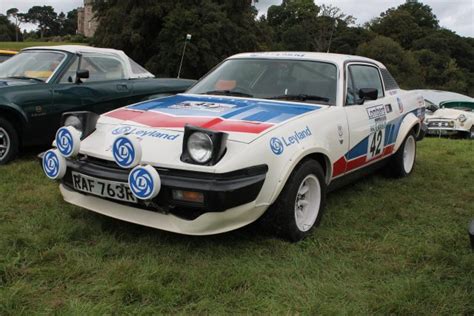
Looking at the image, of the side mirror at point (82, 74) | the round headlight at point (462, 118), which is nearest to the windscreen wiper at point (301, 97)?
the side mirror at point (82, 74)

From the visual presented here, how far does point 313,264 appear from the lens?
316cm

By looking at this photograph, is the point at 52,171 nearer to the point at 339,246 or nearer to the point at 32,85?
the point at 339,246

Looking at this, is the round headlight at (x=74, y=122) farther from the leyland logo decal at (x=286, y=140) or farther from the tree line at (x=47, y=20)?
the tree line at (x=47, y=20)

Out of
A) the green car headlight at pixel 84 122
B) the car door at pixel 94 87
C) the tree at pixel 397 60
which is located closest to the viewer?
the green car headlight at pixel 84 122

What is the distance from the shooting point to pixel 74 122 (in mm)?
3725

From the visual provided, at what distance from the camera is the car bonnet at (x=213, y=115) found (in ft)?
10.9

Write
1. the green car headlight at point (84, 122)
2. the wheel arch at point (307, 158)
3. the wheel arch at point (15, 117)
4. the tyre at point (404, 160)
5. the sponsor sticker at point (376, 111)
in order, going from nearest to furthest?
1. the wheel arch at point (307, 158)
2. the green car headlight at point (84, 122)
3. the sponsor sticker at point (376, 111)
4. the wheel arch at point (15, 117)
5. the tyre at point (404, 160)

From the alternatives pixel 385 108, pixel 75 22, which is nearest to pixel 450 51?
pixel 385 108

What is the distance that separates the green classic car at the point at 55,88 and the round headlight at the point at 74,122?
6.05ft

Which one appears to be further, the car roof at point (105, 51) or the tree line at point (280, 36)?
the tree line at point (280, 36)

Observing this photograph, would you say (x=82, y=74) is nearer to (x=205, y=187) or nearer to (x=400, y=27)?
(x=205, y=187)

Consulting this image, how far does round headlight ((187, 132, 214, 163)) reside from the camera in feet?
9.82

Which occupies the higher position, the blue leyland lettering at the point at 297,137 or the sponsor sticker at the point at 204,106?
the sponsor sticker at the point at 204,106

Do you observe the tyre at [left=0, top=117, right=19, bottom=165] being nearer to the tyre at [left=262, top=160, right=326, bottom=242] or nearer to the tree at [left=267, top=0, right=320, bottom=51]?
the tyre at [left=262, top=160, right=326, bottom=242]
